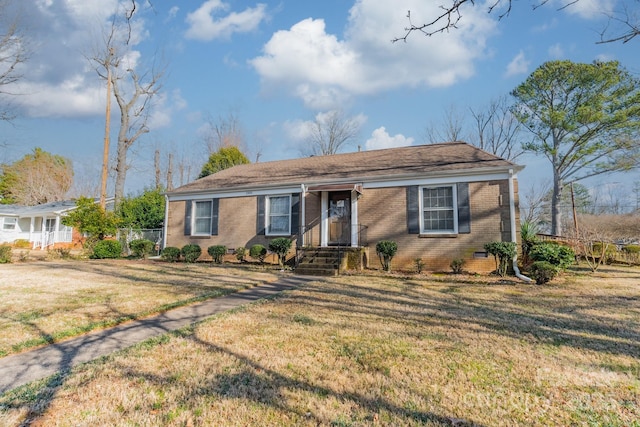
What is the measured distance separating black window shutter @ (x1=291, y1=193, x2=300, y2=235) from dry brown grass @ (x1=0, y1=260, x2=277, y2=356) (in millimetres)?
2983

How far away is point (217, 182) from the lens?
621 inches

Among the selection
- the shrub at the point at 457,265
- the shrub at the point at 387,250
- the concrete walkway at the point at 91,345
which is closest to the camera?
the concrete walkway at the point at 91,345

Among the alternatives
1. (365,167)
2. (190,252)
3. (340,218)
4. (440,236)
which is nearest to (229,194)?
(190,252)

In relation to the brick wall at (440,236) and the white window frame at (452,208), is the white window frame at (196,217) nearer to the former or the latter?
the brick wall at (440,236)

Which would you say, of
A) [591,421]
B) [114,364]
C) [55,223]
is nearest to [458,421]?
[591,421]

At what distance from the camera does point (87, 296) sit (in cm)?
656

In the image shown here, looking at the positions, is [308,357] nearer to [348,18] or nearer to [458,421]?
[458,421]

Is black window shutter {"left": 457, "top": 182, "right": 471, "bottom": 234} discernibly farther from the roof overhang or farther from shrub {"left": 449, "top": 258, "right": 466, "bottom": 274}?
the roof overhang

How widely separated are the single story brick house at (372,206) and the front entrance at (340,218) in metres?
0.04

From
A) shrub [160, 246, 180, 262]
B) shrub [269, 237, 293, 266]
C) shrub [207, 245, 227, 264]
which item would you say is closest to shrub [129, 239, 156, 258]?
shrub [160, 246, 180, 262]

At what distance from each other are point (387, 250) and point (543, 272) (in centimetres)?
435

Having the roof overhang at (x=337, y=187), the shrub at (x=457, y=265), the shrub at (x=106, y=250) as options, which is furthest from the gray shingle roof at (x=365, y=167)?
the shrub at (x=106, y=250)

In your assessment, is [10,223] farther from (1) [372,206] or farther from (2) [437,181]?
(2) [437,181]

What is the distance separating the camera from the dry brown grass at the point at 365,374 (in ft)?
7.95
